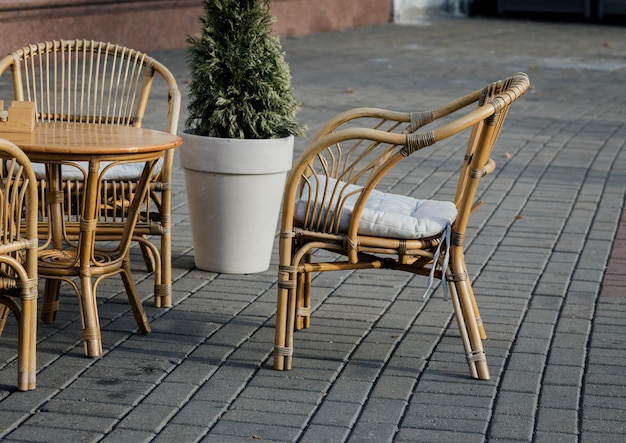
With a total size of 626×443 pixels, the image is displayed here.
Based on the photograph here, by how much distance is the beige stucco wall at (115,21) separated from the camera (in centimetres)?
1308

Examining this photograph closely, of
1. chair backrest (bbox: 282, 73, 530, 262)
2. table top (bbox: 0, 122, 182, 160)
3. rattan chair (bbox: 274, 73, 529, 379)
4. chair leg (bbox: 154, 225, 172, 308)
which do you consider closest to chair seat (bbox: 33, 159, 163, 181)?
table top (bbox: 0, 122, 182, 160)

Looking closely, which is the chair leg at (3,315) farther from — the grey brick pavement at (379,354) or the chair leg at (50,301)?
the chair leg at (50,301)

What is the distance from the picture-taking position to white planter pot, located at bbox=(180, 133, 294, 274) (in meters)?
5.33

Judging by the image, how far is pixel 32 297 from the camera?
396cm

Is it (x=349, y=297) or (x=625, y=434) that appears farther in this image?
(x=349, y=297)

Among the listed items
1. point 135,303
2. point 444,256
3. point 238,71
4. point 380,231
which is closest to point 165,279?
point 135,303

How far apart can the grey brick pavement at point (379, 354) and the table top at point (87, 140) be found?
0.79 m

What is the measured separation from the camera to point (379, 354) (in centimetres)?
446

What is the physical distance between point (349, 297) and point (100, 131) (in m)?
1.41

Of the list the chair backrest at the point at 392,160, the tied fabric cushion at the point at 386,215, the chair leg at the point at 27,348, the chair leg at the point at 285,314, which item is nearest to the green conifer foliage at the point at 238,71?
the chair backrest at the point at 392,160

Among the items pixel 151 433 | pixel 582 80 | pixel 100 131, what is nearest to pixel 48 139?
pixel 100 131

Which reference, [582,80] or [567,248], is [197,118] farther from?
[582,80]

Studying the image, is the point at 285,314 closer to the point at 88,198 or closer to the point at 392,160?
the point at 392,160

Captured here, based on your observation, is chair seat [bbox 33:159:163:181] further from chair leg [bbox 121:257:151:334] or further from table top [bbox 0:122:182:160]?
chair leg [bbox 121:257:151:334]
